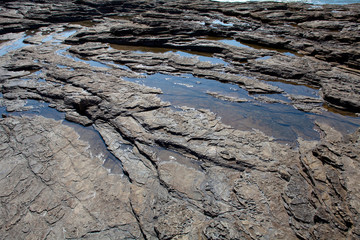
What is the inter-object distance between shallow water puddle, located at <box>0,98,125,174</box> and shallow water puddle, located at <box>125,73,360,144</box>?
8.26 ft

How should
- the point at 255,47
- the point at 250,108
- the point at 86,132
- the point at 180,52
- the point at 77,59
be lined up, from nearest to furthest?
1. the point at 86,132
2. the point at 250,108
3. the point at 77,59
4. the point at 180,52
5. the point at 255,47

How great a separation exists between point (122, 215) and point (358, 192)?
3715 mm

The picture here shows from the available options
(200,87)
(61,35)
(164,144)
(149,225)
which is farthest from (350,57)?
(61,35)

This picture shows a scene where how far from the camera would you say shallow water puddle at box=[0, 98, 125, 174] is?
4.52 m

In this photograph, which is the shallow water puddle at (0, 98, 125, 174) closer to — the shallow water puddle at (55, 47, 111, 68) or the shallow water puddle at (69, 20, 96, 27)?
the shallow water puddle at (55, 47, 111, 68)

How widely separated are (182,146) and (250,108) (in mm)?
2723

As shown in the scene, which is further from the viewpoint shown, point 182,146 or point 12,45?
point 12,45

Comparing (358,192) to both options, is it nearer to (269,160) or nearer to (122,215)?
(269,160)

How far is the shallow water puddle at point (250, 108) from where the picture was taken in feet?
17.4

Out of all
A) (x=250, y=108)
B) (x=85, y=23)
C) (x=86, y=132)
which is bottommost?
(x=85, y=23)

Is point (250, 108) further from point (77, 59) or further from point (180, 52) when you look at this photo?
point (77, 59)

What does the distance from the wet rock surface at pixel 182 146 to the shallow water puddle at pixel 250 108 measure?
6 centimetres

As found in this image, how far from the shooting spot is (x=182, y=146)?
466 centimetres

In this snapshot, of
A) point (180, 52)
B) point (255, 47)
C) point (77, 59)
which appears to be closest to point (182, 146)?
point (180, 52)
